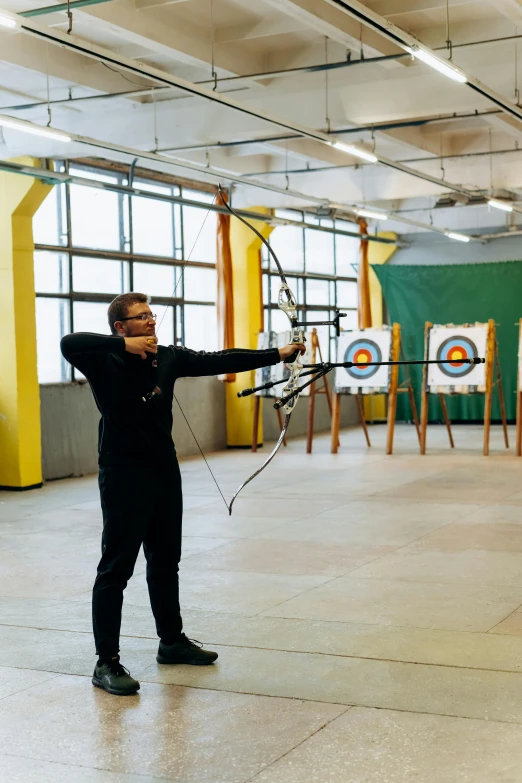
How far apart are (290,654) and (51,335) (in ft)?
19.5

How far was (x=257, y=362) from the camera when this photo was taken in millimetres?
3273

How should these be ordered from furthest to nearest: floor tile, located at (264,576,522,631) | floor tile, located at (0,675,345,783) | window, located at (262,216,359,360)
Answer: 1. window, located at (262,216,359,360)
2. floor tile, located at (264,576,522,631)
3. floor tile, located at (0,675,345,783)

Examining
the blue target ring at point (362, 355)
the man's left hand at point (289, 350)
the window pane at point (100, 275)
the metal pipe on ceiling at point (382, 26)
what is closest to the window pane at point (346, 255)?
the blue target ring at point (362, 355)

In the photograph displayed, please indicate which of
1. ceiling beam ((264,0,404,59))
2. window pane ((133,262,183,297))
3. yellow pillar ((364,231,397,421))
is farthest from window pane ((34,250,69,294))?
yellow pillar ((364,231,397,421))

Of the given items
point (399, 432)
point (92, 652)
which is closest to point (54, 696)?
point (92, 652)

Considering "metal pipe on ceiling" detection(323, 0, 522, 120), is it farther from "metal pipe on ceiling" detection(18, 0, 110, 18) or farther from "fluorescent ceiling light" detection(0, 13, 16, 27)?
"fluorescent ceiling light" detection(0, 13, 16, 27)

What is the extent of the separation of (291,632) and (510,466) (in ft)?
17.9

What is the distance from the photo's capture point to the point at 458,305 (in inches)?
535

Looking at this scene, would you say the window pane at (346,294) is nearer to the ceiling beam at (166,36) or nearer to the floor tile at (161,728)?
the ceiling beam at (166,36)

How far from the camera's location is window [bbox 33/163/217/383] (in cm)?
872

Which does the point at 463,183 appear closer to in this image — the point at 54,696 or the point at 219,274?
the point at 219,274

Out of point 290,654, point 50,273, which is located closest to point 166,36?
point 50,273

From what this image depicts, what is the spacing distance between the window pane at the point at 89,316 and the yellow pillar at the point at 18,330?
1038mm

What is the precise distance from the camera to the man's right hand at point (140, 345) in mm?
2998
